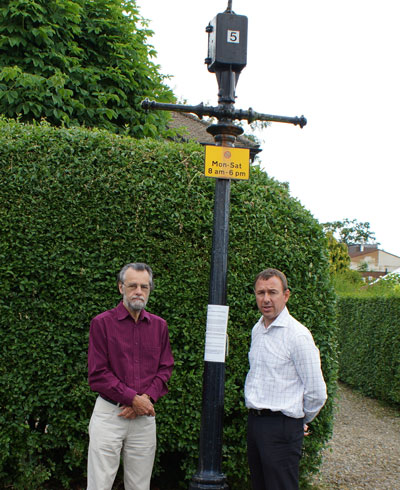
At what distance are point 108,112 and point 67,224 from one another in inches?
164

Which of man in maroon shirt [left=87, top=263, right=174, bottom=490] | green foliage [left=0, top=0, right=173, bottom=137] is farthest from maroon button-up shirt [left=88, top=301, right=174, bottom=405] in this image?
green foliage [left=0, top=0, right=173, bottom=137]

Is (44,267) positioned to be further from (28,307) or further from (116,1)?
(116,1)

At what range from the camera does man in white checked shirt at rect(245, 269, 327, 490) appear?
3.32 meters

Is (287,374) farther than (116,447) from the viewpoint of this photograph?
No

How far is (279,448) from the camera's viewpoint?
3314 millimetres

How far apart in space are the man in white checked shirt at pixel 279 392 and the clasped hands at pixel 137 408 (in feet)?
2.18

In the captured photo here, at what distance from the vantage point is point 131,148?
4.87 meters

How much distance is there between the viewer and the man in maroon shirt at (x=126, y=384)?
11.5ft

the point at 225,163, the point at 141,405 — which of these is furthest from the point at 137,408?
the point at 225,163

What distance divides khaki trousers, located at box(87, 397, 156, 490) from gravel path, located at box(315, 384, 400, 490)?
2248 mm

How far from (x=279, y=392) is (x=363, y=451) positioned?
4.54 metres

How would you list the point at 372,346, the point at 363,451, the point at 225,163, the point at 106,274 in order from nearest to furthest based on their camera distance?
the point at 225,163, the point at 106,274, the point at 363,451, the point at 372,346

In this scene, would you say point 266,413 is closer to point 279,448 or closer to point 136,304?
point 279,448

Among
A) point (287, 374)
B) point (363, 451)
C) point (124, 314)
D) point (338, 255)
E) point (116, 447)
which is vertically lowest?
point (363, 451)
